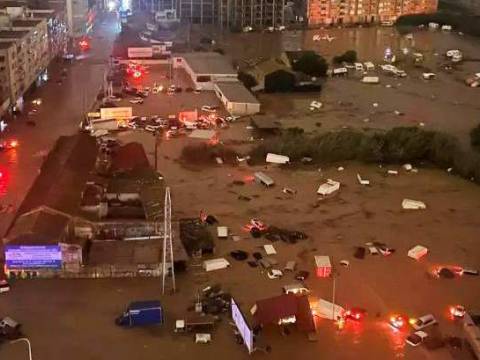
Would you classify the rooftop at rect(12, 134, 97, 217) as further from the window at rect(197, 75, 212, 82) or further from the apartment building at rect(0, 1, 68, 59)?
the apartment building at rect(0, 1, 68, 59)

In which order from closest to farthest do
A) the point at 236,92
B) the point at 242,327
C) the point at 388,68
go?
the point at 242,327, the point at 236,92, the point at 388,68

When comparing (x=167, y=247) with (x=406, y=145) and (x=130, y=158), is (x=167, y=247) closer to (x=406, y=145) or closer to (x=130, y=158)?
(x=130, y=158)

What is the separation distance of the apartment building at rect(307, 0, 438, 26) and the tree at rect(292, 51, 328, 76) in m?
8.62

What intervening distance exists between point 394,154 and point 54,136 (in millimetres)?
5242

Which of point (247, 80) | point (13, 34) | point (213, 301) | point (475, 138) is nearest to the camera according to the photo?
point (213, 301)

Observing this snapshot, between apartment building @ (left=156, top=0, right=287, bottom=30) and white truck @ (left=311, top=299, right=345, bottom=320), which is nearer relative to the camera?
white truck @ (left=311, top=299, right=345, bottom=320)

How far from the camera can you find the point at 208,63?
1636 centimetres

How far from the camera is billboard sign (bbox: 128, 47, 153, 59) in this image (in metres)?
17.7

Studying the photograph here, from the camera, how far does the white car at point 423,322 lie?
6770mm

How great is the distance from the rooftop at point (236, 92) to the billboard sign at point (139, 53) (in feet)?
11.5

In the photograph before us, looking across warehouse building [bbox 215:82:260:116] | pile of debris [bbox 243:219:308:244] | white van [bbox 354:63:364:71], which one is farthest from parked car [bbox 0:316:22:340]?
white van [bbox 354:63:364:71]

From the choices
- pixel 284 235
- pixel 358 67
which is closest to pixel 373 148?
pixel 284 235

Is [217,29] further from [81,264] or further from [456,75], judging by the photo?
[81,264]

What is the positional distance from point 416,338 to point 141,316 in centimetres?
240
